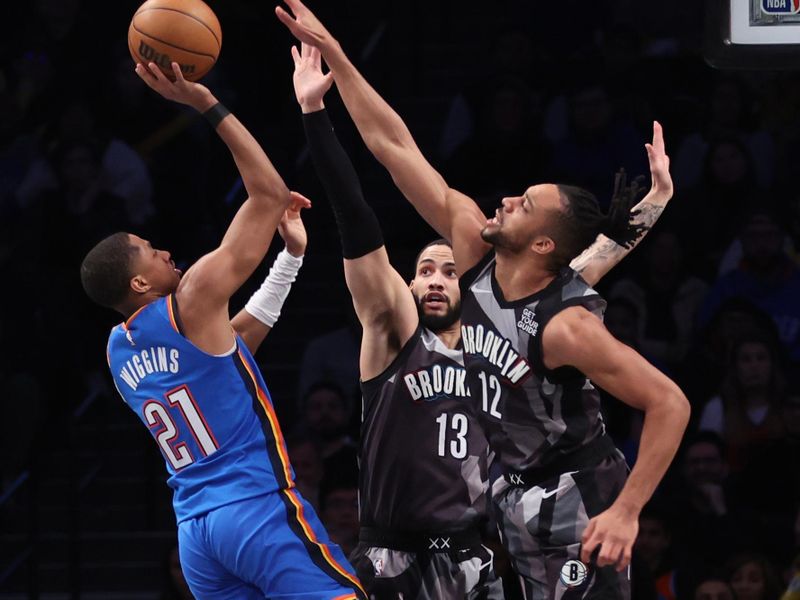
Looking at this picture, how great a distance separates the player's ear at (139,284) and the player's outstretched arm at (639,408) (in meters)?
1.63

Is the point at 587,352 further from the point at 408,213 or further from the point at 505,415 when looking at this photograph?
the point at 408,213

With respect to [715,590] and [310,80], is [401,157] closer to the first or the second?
[310,80]

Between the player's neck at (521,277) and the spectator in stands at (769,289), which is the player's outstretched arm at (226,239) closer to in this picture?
the player's neck at (521,277)

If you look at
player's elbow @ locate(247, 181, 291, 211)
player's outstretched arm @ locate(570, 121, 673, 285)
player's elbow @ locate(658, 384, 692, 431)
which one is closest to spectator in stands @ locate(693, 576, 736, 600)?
player's outstretched arm @ locate(570, 121, 673, 285)

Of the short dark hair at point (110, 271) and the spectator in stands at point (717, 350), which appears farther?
the spectator in stands at point (717, 350)

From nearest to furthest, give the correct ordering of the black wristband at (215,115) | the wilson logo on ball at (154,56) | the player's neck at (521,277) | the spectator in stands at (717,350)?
the player's neck at (521,277)
the black wristband at (215,115)
the wilson logo on ball at (154,56)
the spectator in stands at (717,350)

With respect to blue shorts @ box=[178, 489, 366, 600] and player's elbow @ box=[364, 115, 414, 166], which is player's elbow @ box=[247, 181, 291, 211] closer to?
player's elbow @ box=[364, 115, 414, 166]

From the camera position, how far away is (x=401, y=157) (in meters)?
6.32

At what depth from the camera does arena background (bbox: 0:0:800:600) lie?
895 centimetres

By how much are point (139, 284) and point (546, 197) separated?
1.53m

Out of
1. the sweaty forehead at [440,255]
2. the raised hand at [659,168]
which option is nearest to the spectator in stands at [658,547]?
the sweaty forehead at [440,255]

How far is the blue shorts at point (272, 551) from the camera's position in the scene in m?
5.81

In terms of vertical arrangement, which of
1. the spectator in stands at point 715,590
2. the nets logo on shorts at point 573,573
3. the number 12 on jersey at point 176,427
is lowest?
the spectator in stands at point 715,590

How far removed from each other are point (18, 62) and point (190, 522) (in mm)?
6668
